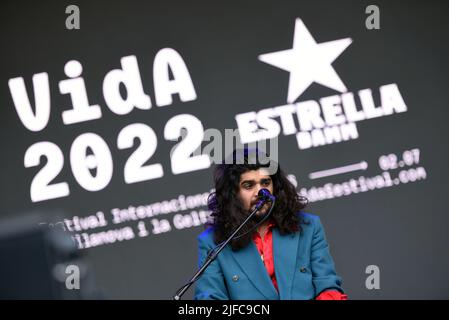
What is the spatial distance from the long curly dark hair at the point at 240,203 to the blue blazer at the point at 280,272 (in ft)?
0.18

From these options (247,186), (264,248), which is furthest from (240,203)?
(264,248)

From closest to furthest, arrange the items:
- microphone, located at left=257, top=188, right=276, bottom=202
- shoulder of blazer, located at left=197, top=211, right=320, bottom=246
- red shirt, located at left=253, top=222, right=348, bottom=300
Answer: microphone, located at left=257, top=188, right=276, bottom=202, red shirt, located at left=253, top=222, right=348, bottom=300, shoulder of blazer, located at left=197, top=211, right=320, bottom=246

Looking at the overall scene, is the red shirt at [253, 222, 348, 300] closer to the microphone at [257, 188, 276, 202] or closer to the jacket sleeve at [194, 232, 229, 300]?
the jacket sleeve at [194, 232, 229, 300]

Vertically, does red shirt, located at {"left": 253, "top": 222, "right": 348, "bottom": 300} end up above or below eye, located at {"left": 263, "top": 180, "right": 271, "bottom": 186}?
below

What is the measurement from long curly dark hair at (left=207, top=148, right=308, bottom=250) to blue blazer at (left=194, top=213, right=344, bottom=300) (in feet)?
0.18

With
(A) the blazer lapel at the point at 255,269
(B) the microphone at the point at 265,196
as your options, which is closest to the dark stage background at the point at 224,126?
(A) the blazer lapel at the point at 255,269

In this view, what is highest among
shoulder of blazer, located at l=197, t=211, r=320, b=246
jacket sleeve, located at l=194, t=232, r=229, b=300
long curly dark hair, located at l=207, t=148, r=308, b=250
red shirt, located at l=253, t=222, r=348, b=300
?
long curly dark hair, located at l=207, t=148, r=308, b=250

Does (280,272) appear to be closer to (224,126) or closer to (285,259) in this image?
(285,259)

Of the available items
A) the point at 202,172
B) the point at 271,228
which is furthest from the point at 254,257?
the point at 202,172

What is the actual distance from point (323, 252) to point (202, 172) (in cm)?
183

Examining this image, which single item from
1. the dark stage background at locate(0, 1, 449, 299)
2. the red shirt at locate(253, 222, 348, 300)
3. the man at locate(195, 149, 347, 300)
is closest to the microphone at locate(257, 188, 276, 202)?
the man at locate(195, 149, 347, 300)

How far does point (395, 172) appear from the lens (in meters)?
5.08

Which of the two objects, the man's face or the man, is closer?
the man

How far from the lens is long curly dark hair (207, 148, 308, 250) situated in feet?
11.5
